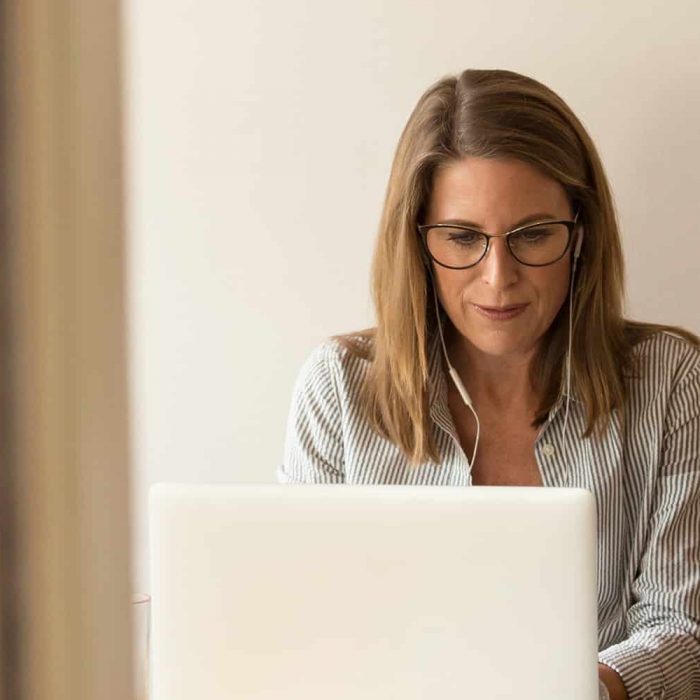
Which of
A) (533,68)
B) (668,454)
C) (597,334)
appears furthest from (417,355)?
(533,68)

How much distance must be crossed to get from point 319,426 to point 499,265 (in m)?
0.33

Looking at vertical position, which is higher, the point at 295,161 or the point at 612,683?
the point at 295,161

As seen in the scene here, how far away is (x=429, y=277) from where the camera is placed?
1.49 m

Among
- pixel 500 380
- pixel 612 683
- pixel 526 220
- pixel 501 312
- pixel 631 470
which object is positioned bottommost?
pixel 612 683

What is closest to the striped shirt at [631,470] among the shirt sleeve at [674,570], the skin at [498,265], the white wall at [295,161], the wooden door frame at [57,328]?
the shirt sleeve at [674,570]

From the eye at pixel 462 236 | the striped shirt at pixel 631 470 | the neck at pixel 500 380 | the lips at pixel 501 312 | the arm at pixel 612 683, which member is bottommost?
the arm at pixel 612 683

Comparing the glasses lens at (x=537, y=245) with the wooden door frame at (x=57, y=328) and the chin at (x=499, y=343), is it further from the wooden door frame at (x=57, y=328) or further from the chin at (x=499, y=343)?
the wooden door frame at (x=57, y=328)

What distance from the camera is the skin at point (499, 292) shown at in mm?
1368

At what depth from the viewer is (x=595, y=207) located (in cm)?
141

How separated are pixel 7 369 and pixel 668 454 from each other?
134 cm

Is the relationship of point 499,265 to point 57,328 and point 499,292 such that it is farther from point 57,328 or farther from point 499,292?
point 57,328

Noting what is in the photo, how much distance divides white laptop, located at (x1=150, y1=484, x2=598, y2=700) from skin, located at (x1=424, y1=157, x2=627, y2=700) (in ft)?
1.90

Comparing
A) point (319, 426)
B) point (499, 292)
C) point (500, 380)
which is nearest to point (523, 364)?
point (500, 380)

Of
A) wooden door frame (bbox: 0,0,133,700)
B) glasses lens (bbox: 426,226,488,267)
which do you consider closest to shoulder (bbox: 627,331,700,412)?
glasses lens (bbox: 426,226,488,267)
